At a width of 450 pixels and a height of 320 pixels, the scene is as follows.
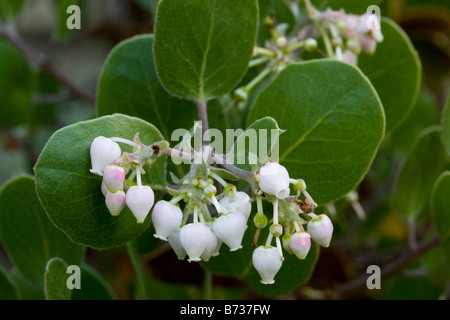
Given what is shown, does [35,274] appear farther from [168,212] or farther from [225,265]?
[168,212]

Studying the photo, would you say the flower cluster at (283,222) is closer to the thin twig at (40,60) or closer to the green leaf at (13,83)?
the thin twig at (40,60)

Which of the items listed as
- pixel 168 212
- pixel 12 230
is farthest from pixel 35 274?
pixel 168 212

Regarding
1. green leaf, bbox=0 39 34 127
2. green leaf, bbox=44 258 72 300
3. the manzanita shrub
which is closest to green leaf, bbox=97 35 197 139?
the manzanita shrub

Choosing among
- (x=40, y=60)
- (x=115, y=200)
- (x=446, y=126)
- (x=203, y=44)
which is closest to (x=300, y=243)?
(x=115, y=200)

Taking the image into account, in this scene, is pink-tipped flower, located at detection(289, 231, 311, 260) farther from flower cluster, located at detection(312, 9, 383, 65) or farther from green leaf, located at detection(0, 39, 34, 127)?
green leaf, located at detection(0, 39, 34, 127)

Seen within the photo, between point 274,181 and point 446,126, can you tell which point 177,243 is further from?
point 446,126
